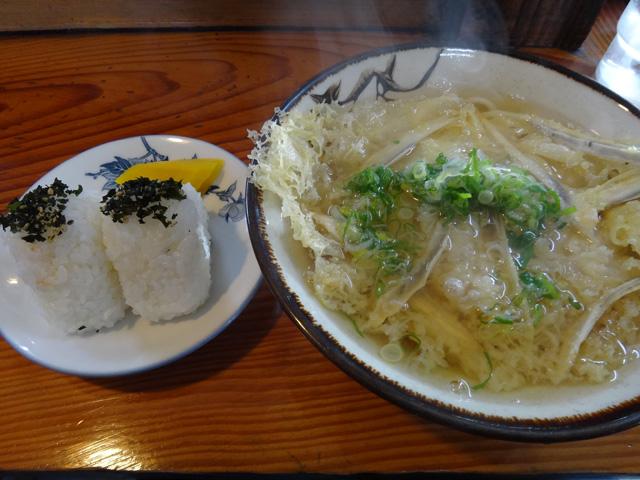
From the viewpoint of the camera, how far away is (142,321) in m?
1.56

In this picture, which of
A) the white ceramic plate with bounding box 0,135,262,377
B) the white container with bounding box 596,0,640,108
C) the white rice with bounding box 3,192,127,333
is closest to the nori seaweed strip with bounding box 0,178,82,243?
the white rice with bounding box 3,192,127,333

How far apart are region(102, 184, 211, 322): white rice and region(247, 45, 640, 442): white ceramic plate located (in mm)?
367

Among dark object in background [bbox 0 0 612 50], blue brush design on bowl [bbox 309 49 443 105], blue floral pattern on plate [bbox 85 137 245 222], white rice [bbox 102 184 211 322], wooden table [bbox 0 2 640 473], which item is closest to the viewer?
wooden table [bbox 0 2 640 473]

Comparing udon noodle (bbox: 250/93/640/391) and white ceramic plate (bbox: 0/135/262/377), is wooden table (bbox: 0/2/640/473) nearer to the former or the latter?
white ceramic plate (bbox: 0/135/262/377)

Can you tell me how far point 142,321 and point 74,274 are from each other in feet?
0.96

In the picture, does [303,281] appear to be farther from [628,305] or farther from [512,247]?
[628,305]

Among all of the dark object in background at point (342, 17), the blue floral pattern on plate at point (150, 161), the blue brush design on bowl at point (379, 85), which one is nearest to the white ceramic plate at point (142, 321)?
the blue floral pattern on plate at point (150, 161)

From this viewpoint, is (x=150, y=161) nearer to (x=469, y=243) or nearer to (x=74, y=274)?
(x=74, y=274)

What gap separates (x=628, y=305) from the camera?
135 centimetres

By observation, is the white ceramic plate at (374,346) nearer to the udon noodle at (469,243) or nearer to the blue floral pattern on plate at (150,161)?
the udon noodle at (469,243)

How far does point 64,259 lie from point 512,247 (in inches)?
62.3

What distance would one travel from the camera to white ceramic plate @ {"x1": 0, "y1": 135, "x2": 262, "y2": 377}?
1416 mm

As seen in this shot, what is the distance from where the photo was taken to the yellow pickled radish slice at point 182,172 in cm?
189

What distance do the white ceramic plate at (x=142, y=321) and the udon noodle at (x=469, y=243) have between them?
14.2 inches
